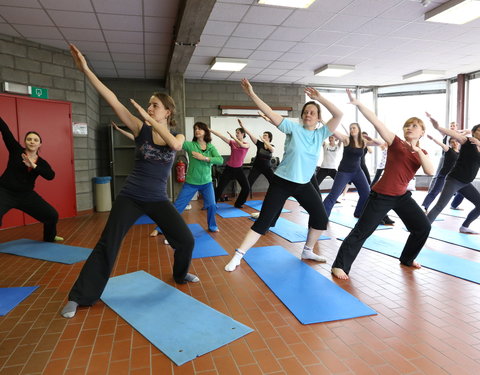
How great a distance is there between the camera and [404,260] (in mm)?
3398

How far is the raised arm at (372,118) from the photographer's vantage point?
278cm

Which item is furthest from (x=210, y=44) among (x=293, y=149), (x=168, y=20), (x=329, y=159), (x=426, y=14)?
(x=293, y=149)

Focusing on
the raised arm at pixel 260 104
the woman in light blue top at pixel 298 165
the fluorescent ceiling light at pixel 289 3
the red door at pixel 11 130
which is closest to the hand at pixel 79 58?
the raised arm at pixel 260 104

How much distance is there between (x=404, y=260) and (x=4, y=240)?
512cm

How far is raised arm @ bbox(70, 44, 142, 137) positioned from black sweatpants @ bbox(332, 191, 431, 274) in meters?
2.09

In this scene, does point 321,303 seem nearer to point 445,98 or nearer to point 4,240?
point 4,240

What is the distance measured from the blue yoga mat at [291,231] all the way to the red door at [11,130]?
422 cm

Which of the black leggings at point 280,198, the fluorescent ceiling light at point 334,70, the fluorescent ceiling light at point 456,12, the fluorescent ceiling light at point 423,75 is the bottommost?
the black leggings at point 280,198

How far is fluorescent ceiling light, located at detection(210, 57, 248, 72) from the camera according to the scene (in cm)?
696

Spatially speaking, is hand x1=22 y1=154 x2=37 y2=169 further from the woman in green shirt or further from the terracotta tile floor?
the woman in green shirt

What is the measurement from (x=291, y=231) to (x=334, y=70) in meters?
4.82

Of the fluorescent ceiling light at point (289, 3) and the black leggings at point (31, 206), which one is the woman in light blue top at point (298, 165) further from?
the black leggings at point (31, 206)

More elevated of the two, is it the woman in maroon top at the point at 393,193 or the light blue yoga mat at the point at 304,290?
the woman in maroon top at the point at 393,193

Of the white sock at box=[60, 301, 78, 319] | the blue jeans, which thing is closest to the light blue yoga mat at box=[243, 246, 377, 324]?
the blue jeans
